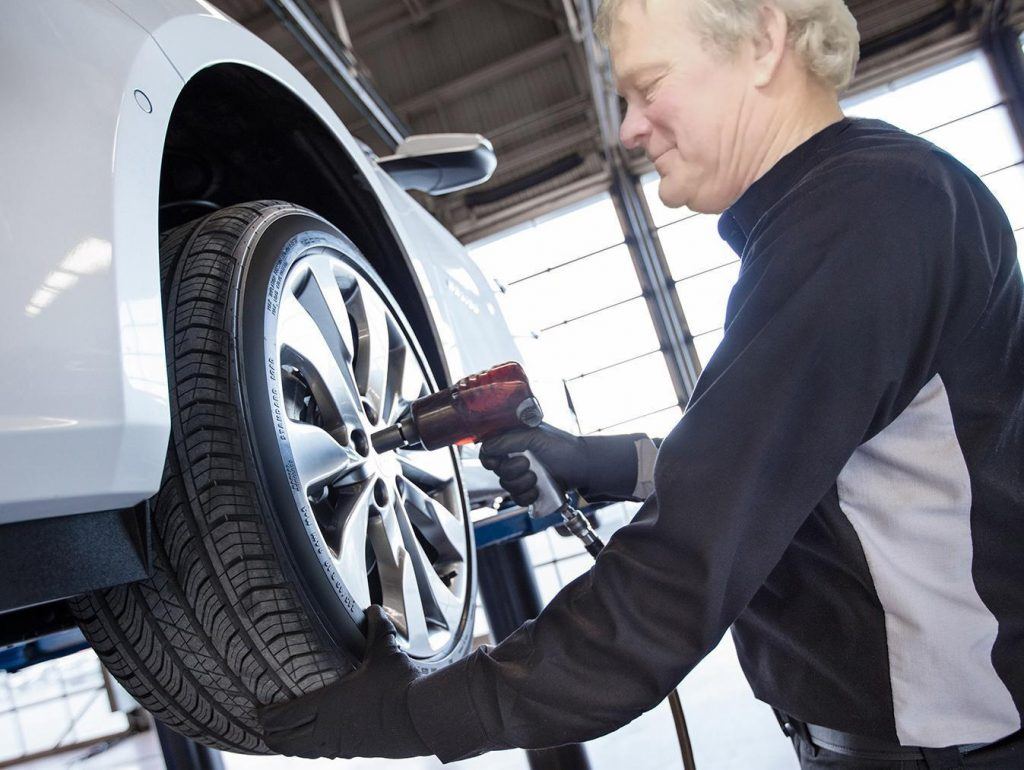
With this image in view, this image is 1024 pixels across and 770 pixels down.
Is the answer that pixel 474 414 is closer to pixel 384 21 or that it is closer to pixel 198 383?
pixel 198 383

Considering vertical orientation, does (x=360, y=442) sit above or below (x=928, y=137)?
below

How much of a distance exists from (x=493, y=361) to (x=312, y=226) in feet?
3.47

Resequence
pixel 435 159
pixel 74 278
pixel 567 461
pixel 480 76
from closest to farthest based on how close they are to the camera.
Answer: pixel 74 278
pixel 567 461
pixel 435 159
pixel 480 76

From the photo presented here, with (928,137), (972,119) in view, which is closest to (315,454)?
(928,137)

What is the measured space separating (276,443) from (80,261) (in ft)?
1.13

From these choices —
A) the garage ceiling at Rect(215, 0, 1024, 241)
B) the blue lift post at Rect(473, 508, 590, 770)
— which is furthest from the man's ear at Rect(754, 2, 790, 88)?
the garage ceiling at Rect(215, 0, 1024, 241)

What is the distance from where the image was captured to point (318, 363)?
52.1 inches

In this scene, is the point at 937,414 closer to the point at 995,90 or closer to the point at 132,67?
the point at 132,67

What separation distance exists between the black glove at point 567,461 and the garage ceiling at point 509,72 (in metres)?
9.42

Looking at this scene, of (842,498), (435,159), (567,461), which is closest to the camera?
(842,498)

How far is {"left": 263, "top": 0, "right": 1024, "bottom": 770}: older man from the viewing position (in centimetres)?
89

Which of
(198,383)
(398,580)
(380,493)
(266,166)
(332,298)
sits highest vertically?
(266,166)

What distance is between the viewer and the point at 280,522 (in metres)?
1.08

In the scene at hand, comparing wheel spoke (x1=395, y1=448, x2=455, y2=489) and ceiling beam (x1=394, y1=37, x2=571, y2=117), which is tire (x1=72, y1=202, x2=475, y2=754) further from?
ceiling beam (x1=394, y1=37, x2=571, y2=117)
